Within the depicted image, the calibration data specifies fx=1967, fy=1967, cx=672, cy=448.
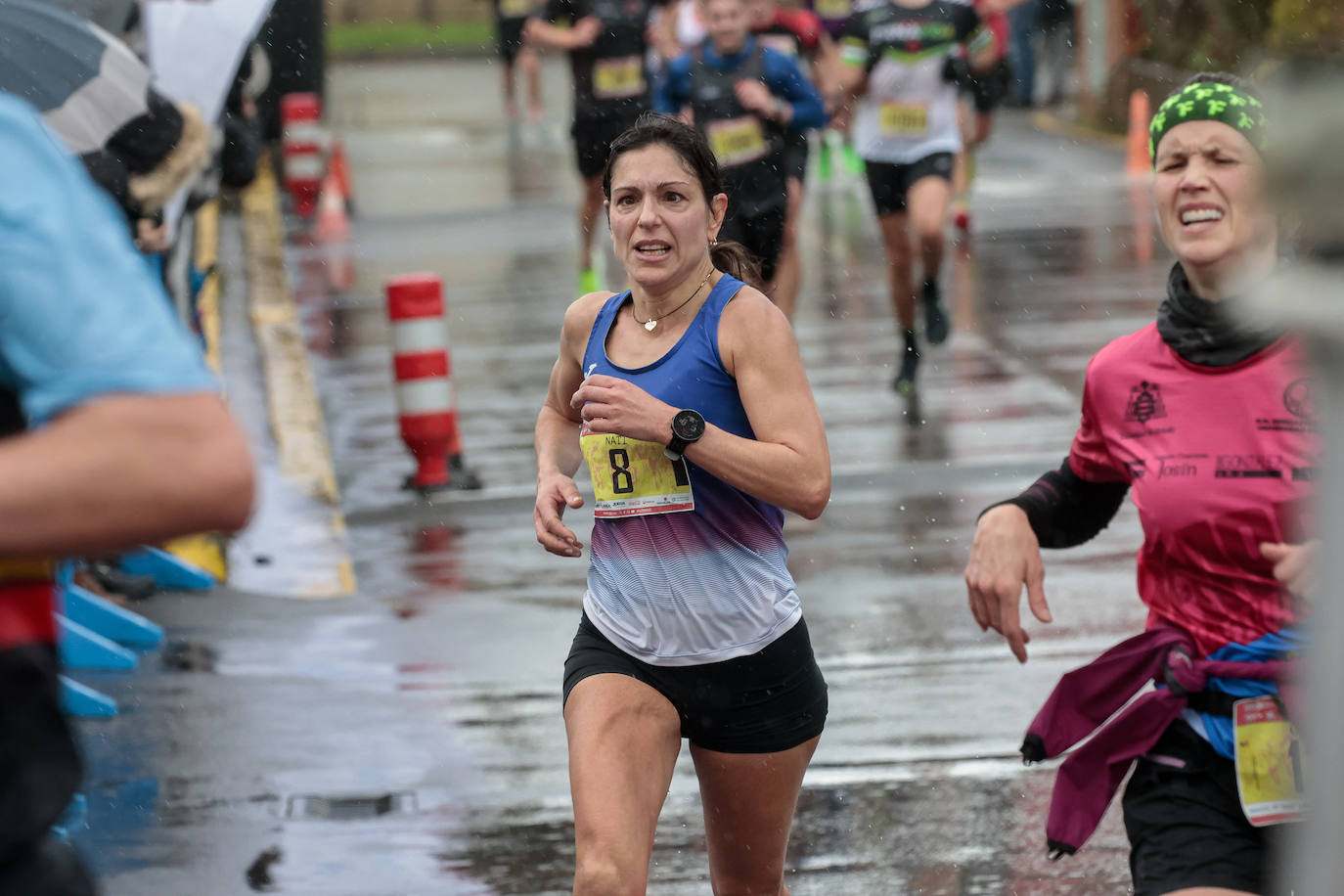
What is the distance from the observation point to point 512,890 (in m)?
5.05

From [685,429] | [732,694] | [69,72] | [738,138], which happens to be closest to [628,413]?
[685,429]

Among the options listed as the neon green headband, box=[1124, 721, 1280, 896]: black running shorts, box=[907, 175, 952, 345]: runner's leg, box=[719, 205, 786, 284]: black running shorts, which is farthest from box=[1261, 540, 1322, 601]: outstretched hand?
box=[907, 175, 952, 345]: runner's leg

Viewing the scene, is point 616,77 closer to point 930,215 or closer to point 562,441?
point 930,215

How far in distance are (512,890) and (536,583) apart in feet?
9.72

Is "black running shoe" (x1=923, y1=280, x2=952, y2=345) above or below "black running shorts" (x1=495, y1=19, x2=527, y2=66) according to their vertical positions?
above

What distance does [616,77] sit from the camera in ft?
45.4

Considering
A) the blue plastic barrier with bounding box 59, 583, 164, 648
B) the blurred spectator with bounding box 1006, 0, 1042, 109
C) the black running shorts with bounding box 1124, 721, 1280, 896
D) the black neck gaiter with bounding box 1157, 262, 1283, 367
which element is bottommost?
the blurred spectator with bounding box 1006, 0, 1042, 109

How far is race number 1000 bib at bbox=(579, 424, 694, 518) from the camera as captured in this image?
3.94 meters

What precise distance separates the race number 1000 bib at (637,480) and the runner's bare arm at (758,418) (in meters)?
0.10

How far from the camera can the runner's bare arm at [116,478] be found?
1.60 metres

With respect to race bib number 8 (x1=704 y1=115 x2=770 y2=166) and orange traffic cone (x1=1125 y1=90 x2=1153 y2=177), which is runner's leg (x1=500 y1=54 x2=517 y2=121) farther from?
race bib number 8 (x1=704 y1=115 x2=770 y2=166)

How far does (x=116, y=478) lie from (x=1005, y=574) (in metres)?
2.10

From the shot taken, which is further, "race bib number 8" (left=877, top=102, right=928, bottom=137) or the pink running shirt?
"race bib number 8" (left=877, top=102, right=928, bottom=137)

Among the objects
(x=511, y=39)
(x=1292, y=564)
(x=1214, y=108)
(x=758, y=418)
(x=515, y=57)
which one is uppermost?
(x=1214, y=108)
